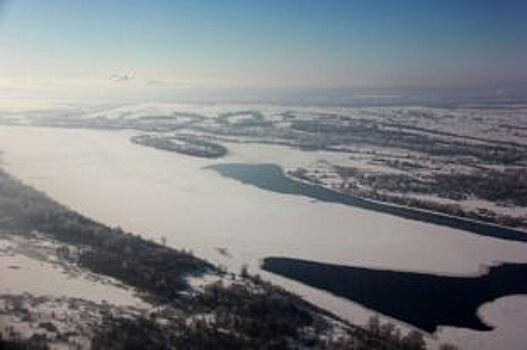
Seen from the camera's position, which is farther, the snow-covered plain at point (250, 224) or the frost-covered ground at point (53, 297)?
the snow-covered plain at point (250, 224)

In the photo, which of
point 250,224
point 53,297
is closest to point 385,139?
point 250,224

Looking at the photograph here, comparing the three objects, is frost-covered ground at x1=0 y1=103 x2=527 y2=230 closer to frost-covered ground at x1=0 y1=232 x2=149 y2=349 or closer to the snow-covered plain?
the snow-covered plain

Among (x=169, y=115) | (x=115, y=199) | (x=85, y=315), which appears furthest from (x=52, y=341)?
(x=169, y=115)

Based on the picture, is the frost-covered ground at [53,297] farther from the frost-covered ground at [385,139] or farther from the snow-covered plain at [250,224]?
the frost-covered ground at [385,139]

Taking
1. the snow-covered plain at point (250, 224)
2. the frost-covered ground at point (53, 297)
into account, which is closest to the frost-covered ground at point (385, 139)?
the snow-covered plain at point (250, 224)

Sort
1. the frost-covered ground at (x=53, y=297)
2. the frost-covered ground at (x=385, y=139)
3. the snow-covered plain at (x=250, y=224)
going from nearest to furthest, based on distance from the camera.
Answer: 1. the frost-covered ground at (x=53, y=297)
2. the snow-covered plain at (x=250, y=224)
3. the frost-covered ground at (x=385, y=139)

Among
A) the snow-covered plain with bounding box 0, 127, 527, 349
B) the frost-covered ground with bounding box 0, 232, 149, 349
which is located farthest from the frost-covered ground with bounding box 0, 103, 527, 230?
the frost-covered ground with bounding box 0, 232, 149, 349

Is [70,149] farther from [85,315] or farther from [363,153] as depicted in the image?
[85,315]

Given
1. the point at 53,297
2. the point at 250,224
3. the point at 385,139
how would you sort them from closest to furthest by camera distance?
the point at 53,297
the point at 250,224
the point at 385,139

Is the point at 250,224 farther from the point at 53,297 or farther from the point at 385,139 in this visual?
the point at 385,139
